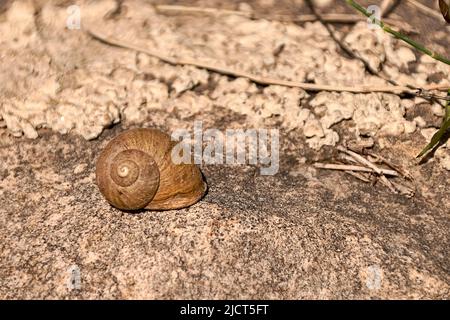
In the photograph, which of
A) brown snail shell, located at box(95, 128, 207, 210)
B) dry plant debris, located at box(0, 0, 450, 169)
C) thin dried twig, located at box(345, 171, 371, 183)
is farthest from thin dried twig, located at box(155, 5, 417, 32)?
brown snail shell, located at box(95, 128, 207, 210)

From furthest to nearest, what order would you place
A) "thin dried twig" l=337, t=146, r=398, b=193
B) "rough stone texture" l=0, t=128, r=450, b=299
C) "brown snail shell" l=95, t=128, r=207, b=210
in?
"thin dried twig" l=337, t=146, r=398, b=193 < "brown snail shell" l=95, t=128, r=207, b=210 < "rough stone texture" l=0, t=128, r=450, b=299

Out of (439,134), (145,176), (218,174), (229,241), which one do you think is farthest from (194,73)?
(439,134)

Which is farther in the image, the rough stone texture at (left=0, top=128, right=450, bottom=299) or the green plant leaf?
the green plant leaf

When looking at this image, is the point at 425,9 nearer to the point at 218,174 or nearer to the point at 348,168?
the point at 348,168

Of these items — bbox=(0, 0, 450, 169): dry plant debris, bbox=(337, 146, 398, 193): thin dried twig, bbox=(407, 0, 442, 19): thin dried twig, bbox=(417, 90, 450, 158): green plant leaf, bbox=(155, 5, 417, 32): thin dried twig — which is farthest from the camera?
bbox=(407, 0, 442, 19): thin dried twig

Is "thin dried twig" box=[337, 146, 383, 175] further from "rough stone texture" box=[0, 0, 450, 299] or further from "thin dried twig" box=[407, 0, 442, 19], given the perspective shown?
"thin dried twig" box=[407, 0, 442, 19]
